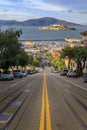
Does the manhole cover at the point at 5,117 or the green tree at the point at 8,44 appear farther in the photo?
the green tree at the point at 8,44

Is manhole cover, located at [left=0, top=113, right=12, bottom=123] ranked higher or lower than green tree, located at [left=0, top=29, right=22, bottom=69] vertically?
lower

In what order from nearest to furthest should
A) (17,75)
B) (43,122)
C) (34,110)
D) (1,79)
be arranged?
(43,122) < (34,110) < (1,79) < (17,75)

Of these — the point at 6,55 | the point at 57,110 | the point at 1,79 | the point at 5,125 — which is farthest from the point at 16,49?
the point at 5,125

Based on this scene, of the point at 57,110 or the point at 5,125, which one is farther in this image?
the point at 57,110

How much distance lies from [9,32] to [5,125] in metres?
61.5

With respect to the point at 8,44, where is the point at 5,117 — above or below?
below

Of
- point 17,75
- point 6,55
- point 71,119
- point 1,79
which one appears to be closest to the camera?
point 71,119

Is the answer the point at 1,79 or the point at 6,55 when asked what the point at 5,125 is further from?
the point at 6,55

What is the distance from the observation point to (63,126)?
46.8 ft

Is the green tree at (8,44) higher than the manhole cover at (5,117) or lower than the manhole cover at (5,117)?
higher

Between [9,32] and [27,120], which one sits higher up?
[9,32]

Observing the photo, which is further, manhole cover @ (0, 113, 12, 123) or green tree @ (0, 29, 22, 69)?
green tree @ (0, 29, 22, 69)

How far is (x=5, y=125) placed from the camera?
14234 millimetres

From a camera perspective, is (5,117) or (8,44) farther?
(8,44)
